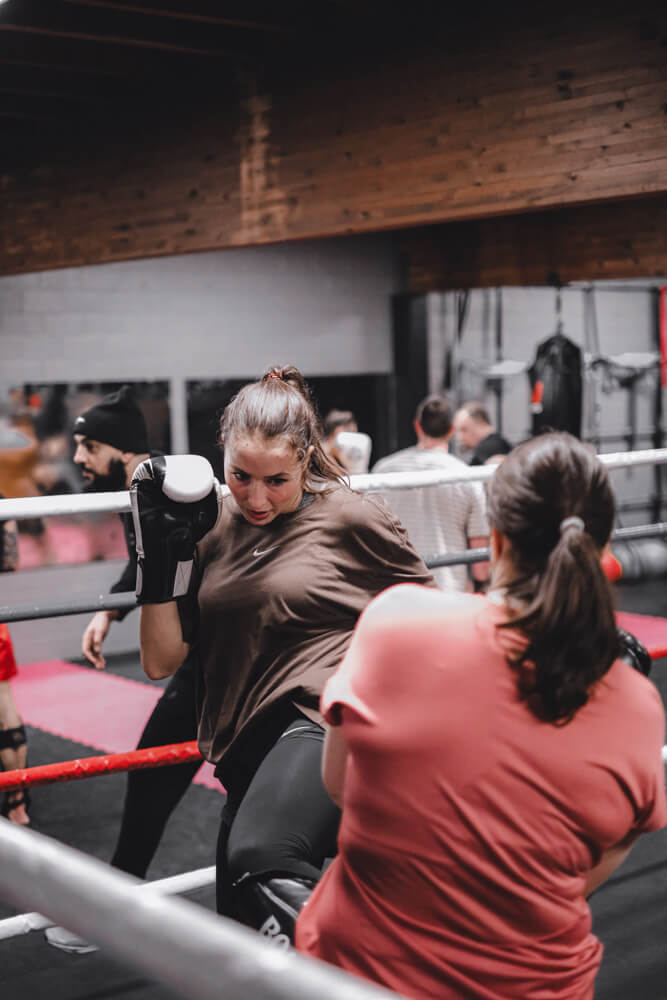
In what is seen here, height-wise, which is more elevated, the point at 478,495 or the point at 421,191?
the point at 421,191

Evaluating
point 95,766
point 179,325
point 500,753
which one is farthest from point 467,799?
point 179,325

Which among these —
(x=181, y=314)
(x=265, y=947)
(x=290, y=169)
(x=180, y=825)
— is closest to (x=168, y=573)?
(x=265, y=947)

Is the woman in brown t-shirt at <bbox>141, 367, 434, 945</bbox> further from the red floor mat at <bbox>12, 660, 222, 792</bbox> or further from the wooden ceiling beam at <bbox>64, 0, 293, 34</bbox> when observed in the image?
the wooden ceiling beam at <bbox>64, 0, 293, 34</bbox>

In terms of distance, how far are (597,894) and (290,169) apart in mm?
3147

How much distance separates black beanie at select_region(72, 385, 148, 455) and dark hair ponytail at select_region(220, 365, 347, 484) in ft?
5.04

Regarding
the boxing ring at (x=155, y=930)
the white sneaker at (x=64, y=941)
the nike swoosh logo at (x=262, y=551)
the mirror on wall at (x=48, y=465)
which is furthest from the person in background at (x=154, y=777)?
the mirror on wall at (x=48, y=465)

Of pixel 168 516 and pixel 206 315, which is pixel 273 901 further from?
pixel 206 315

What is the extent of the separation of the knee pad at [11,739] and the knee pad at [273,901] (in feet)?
7.58

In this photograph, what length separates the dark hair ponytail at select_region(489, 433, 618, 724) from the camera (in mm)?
937

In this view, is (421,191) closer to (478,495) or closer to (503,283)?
(478,495)

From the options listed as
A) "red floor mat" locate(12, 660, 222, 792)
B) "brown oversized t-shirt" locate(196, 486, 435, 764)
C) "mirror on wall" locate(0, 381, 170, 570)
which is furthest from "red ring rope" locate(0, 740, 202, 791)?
"mirror on wall" locate(0, 381, 170, 570)

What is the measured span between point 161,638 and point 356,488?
53 centimetres

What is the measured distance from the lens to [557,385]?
766 centimetres

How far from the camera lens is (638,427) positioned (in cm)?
957
